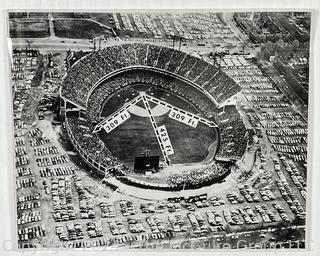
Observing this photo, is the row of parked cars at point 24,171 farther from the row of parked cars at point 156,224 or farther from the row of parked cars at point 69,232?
the row of parked cars at point 156,224

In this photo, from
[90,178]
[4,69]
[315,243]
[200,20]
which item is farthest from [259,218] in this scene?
[4,69]

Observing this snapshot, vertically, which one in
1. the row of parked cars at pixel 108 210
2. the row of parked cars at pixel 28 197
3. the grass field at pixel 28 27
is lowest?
the row of parked cars at pixel 108 210

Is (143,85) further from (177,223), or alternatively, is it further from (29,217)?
(29,217)

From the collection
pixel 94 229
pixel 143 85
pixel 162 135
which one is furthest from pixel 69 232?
pixel 143 85

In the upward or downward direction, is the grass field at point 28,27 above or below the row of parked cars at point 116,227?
above

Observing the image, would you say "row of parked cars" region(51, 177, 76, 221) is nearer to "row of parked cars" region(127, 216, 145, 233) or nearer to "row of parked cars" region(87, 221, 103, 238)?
"row of parked cars" region(87, 221, 103, 238)

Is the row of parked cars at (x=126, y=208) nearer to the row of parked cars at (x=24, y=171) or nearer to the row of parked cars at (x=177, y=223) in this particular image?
the row of parked cars at (x=177, y=223)

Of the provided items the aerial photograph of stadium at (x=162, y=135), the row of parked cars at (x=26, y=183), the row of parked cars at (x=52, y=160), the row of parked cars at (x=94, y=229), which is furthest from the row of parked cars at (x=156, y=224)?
the row of parked cars at (x=26, y=183)
